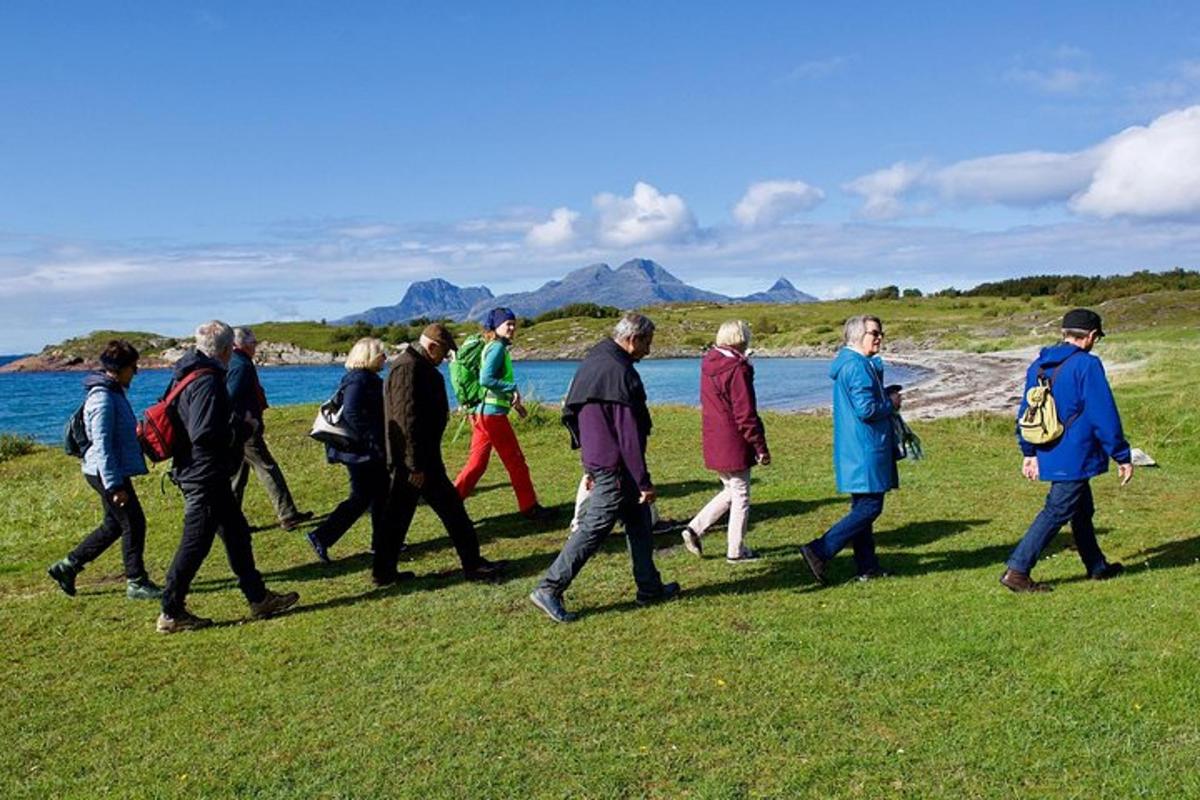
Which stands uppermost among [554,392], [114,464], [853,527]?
[114,464]

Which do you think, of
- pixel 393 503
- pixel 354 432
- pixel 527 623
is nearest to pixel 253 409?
pixel 354 432

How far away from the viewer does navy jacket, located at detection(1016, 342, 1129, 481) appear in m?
7.27

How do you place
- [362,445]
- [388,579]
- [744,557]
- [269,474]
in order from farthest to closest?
[269,474], [362,445], [744,557], [388,579]

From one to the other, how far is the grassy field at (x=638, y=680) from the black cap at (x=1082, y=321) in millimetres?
2109

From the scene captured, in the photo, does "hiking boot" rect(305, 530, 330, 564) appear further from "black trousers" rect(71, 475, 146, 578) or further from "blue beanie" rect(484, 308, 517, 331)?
"blue beanie" rect(484, 308, 517, 331)

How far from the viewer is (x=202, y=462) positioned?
24.7 ft

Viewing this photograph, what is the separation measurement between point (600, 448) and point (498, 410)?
3828 millimetres

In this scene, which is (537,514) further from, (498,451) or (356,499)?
(356,499)

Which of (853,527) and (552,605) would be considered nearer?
(552,605)

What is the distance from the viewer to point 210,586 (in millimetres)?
9055

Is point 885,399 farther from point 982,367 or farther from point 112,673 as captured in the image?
point 982,367

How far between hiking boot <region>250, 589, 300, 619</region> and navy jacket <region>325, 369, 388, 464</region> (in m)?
1.76

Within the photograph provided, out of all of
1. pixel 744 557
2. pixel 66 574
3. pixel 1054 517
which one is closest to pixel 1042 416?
pixel 1054 517

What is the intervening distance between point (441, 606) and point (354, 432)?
2274mm
